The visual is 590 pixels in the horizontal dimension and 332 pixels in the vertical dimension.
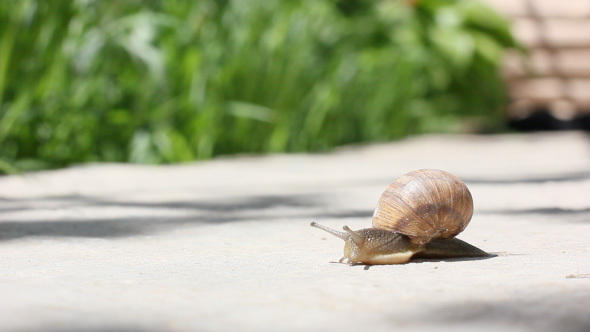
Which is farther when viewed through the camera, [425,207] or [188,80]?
[188,80]

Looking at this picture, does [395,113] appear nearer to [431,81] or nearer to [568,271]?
[431,81]

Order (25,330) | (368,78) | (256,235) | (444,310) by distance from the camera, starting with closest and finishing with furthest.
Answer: (25,330), (444,310), (256,235), (368,78)

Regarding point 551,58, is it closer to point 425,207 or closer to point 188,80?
point 188,80

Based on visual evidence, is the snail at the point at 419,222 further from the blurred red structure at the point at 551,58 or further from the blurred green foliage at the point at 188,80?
the blurred red structure at the point at 551,58

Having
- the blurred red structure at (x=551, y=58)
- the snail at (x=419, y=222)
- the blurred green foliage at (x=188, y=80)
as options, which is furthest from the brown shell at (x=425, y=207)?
the blurred red structure at (x=551, y=58)

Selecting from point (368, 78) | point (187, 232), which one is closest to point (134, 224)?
point (187, 232)

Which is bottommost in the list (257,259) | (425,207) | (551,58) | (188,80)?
(257,259)

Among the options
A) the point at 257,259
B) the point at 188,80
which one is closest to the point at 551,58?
the point at 188,80
